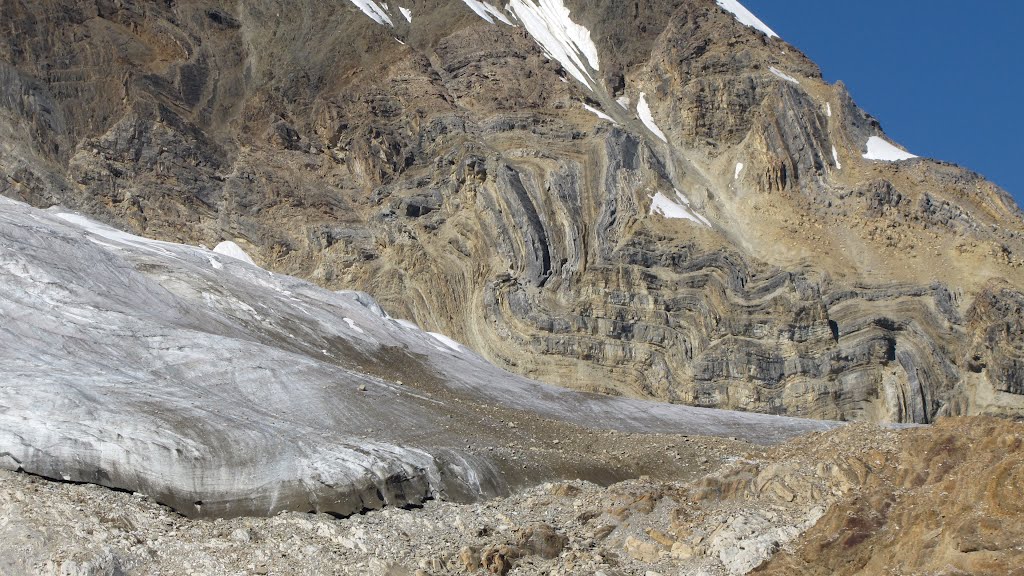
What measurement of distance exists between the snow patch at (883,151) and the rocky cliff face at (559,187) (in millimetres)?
213

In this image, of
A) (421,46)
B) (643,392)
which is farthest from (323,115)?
(643,392)

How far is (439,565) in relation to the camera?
22.2 m

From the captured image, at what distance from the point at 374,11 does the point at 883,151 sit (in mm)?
33582

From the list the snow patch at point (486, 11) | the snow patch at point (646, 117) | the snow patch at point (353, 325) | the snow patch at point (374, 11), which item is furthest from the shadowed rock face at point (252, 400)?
the snow patch at point (486, 11)

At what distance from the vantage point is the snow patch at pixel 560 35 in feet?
268

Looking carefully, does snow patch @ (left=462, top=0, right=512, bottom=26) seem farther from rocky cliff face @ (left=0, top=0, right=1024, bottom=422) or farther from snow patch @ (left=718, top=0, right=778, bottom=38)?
snow patch @ (left=718, top=0, right=778, bottom=38)

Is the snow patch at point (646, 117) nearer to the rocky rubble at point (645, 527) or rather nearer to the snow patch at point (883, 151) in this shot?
the snow patch at point (883, 151)

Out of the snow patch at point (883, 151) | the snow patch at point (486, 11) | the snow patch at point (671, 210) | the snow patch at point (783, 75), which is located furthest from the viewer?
the snow patch at point (486, 11)

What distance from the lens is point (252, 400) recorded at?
33.0 m

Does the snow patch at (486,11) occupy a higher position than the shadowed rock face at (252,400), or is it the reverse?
the snow patch at (486,11)

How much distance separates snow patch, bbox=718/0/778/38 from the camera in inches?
3403

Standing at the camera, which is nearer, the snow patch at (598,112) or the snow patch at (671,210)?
the snow patch at (671,210)

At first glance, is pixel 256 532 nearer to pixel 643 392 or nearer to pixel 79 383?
pixel 79 383

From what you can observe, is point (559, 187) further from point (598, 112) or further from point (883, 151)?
point (883, 151)
